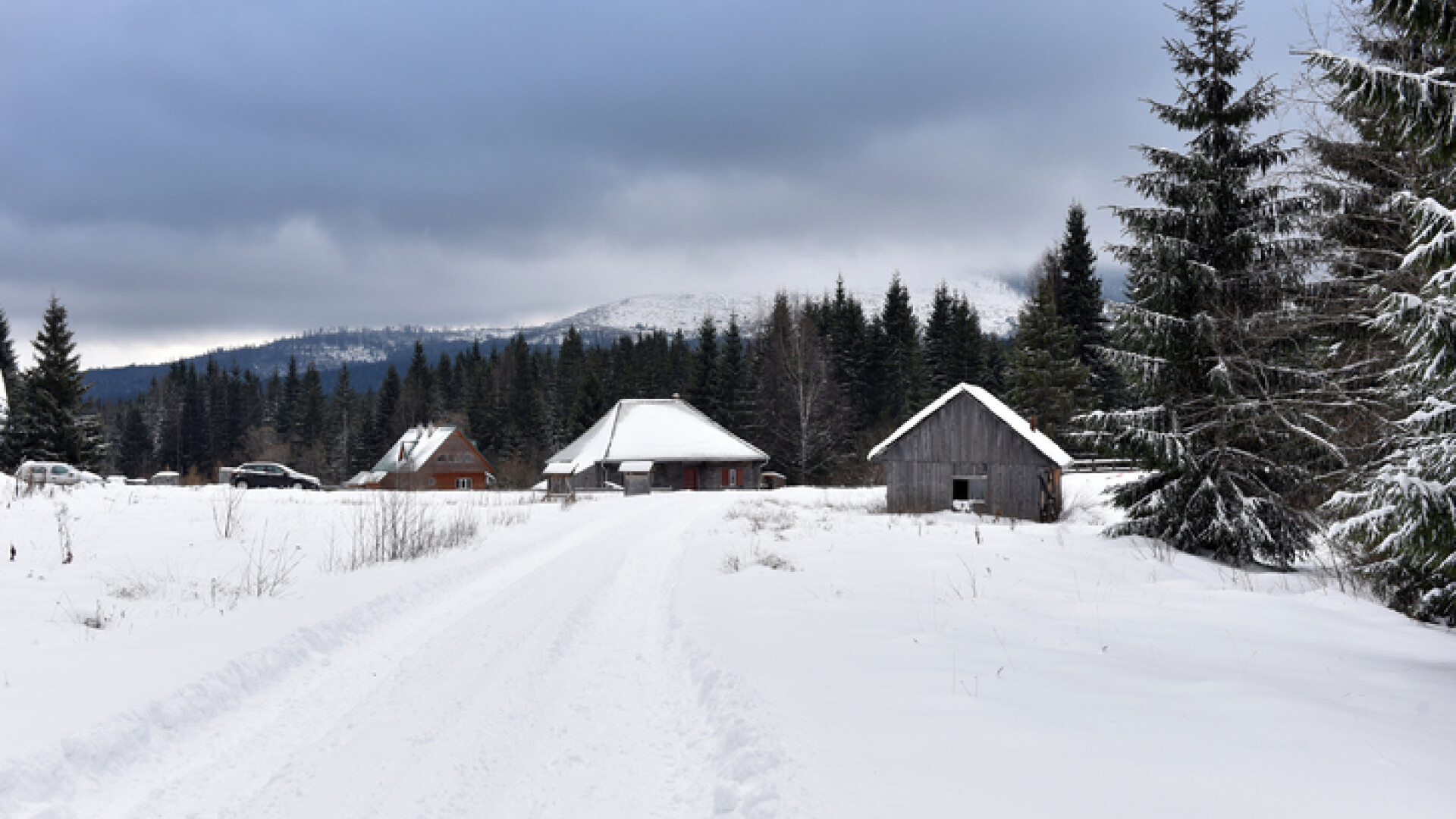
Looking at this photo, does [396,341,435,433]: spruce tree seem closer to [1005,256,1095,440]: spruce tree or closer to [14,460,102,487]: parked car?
[14,460,102,487]: parked car

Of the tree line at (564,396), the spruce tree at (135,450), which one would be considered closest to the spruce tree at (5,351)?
the tree line at (564,396)

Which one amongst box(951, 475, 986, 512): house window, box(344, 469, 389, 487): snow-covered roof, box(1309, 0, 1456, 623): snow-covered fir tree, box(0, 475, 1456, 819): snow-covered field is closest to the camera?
box(0, 475, 1456, 819): snow-covered field

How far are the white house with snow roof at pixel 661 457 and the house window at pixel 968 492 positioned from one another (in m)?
18.6

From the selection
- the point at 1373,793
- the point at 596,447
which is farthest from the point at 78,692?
the point at 596,447

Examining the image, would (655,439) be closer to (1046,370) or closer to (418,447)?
(1046,370)

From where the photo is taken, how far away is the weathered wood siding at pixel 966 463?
28.3 meters

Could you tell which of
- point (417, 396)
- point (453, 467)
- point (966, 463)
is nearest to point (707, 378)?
point (453, 467)

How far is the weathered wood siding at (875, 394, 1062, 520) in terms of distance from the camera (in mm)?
28297

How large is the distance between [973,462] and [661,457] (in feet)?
71.9

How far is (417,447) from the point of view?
2478 inches

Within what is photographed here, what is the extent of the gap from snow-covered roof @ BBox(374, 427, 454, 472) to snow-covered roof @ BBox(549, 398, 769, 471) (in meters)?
16.2

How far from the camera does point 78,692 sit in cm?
509

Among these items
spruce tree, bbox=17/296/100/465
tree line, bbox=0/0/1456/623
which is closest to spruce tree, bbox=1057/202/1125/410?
tree line, bbox=0/0/1456/623

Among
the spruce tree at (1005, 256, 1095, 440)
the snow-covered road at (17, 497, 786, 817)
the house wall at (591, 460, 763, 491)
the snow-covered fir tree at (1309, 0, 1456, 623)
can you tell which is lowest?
the snow-covered road at (17, 497, 786, 817)
